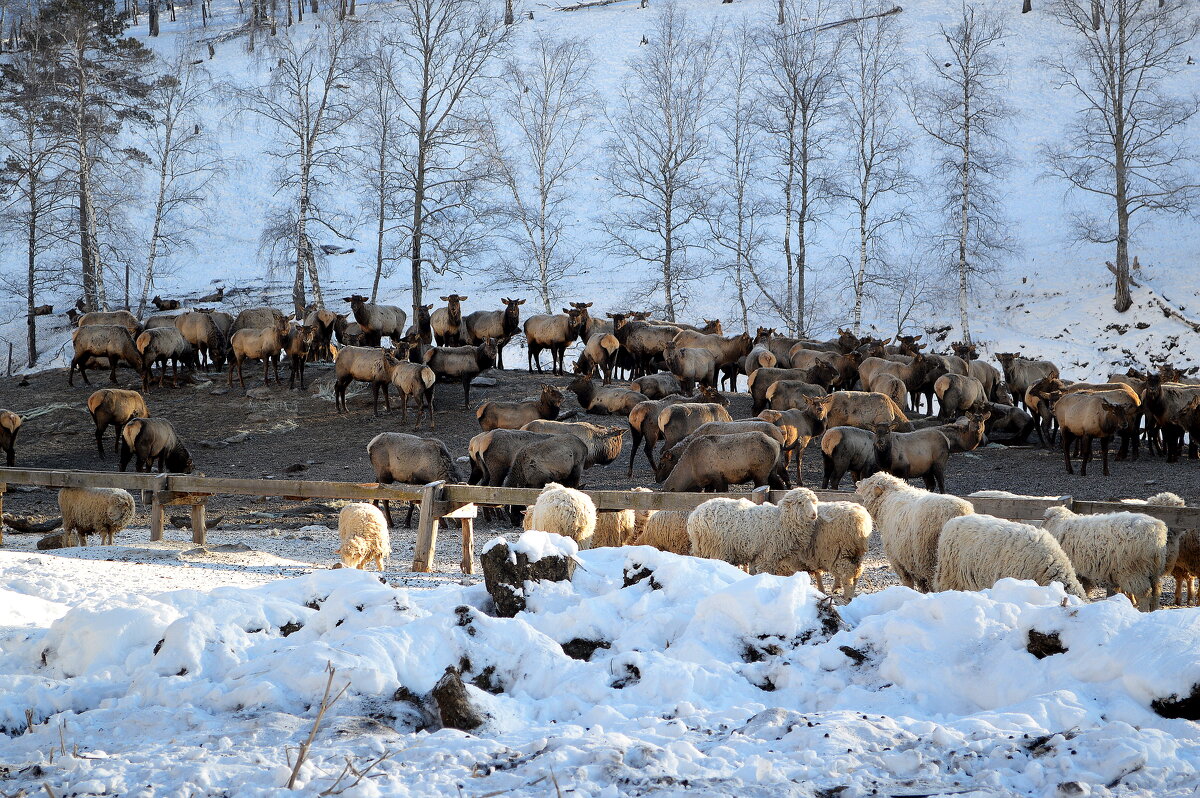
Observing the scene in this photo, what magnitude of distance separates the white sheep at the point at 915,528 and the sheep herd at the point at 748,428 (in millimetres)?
20

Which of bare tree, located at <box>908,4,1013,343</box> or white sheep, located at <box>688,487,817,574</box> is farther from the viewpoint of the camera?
bare tree, located at <box>908,4,1013,343</box>

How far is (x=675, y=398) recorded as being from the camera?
733 inches

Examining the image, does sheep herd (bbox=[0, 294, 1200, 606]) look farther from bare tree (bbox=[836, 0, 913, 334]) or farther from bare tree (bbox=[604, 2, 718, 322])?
bare tree (bbox=[836, 0, 913, 334])

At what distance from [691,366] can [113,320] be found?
15216 millimetres

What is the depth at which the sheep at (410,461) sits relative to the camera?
1472 cm

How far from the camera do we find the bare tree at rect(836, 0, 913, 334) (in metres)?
29.9

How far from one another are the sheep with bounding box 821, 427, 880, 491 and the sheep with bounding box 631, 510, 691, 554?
5515mm

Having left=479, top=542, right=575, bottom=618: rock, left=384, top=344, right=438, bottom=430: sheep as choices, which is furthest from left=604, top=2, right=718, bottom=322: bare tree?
left=479, top=542, right=575, bottom=618: rock

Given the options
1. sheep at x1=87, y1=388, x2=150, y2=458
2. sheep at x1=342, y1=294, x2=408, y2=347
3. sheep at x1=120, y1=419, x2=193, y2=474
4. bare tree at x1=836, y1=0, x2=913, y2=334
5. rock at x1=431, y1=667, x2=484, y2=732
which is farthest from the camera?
bare tree at x1=836, y1=0, x2=913, y2=334

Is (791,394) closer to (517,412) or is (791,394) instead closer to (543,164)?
(517,412)

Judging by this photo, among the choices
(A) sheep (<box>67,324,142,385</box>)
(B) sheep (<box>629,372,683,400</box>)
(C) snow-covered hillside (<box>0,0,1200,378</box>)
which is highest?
(C) snow-covered hillside (<box>0,0,1200,378</box>)

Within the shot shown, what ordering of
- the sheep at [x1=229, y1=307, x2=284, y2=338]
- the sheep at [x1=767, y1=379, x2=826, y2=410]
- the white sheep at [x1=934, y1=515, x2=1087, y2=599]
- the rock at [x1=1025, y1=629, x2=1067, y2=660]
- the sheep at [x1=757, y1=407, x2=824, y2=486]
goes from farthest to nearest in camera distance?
the sheep at [x1=229, y1=307, x2=284, y2=338], the sheep at [x1=767, y1=379, x2=826, y2=410], the sheep at [x1=757, y1=407, x2=824, y2=486], the white sheep at [x1=934, y1=515, x2=1087, y2=599], the rock at [x1=1025, y1=629, x2=1067, y2=660]

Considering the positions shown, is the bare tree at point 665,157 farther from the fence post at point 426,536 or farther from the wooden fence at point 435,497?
the fence post at point 426,536

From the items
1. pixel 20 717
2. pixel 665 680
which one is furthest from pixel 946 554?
pixel 20 717
